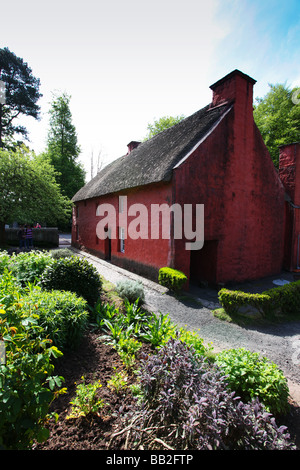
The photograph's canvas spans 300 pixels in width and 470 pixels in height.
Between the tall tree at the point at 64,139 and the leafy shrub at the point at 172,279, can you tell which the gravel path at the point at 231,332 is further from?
the tall tree at the point at 64,139

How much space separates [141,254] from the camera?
11.7 meters

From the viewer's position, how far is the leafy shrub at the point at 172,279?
8688 mm

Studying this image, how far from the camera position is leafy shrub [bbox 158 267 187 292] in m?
8.69

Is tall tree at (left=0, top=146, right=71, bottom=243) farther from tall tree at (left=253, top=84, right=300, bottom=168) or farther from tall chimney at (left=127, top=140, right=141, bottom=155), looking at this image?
tall tree at (left=253, top=84, right=300, bottom=168)

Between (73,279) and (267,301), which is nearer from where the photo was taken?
(73,279)

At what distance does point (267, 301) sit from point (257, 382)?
4649mm

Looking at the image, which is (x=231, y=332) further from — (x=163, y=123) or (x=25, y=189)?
(x=163, y=123)

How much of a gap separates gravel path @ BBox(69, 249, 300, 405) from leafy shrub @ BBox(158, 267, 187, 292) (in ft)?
1.18

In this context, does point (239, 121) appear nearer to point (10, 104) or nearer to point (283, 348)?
point (283, 348)

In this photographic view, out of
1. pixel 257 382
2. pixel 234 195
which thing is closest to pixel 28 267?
pixel 257 382

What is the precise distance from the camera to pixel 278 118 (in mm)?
22984

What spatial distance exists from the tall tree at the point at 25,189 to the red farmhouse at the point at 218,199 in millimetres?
4816

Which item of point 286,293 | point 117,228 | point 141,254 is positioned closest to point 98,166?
point 117,228

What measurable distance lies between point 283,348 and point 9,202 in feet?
53.2
